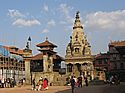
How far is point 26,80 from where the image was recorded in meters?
52.8

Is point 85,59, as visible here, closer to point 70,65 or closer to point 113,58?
point 70,65

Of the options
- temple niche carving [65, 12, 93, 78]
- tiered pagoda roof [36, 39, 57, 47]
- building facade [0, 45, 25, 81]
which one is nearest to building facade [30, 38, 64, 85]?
tiered pagoda roof [36, 39, 57, 47]

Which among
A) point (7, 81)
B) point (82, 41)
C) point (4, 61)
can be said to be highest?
point (82, 41)

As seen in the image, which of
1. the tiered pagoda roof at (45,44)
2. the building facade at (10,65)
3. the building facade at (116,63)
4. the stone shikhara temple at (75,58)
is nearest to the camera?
the building facade at (10,65)

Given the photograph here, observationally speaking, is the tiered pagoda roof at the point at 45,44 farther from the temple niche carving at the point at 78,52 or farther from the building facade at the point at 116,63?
the building facade at the point at 116,63

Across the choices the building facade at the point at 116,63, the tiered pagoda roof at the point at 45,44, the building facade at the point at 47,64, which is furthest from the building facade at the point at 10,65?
the building facade at the point at 116,63

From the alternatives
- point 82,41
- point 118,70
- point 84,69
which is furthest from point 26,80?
point 118,70

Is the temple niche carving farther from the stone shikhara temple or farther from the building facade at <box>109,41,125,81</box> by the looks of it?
the building facade at <box>109,41,125,81</box>

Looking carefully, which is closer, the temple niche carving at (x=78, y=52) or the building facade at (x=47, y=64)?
the building facade at (x=47, y=64)

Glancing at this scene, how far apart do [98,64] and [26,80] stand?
138 feet

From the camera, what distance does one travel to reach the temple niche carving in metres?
65.3

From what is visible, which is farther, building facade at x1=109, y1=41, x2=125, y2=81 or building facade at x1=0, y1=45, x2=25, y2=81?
building facade at x1=109, y1=41, x2=125, y2=81

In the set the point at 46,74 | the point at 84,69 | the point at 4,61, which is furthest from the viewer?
the point at 84,69

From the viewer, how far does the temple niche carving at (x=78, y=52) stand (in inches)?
2571
